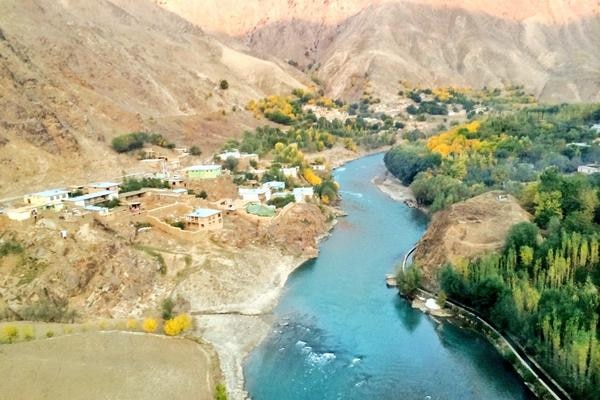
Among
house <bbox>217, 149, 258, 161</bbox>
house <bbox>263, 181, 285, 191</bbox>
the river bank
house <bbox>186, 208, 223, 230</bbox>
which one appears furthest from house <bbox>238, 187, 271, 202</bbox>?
house <bbox>217, 149, 258, 161</bbox>

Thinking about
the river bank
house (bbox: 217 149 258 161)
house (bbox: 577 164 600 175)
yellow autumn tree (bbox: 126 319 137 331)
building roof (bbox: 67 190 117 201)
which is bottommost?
the river bank

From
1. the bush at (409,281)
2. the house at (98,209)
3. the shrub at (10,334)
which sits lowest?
the shrub at (10,334)

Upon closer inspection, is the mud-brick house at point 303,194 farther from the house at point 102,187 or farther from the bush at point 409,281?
the bush at point 409,281

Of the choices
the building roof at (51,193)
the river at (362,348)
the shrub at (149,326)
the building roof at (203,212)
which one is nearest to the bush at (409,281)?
the river at (362,348)

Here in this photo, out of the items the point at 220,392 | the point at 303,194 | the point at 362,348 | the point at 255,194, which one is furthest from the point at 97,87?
the point at 220,392

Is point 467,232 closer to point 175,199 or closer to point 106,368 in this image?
point 175,199

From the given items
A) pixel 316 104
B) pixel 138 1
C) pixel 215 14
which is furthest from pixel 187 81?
pixel 215 14

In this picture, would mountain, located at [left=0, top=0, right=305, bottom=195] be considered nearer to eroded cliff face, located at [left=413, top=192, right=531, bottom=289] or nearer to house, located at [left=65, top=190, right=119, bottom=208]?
house, located at [left=65, top=190, right=119, bottom=208]
